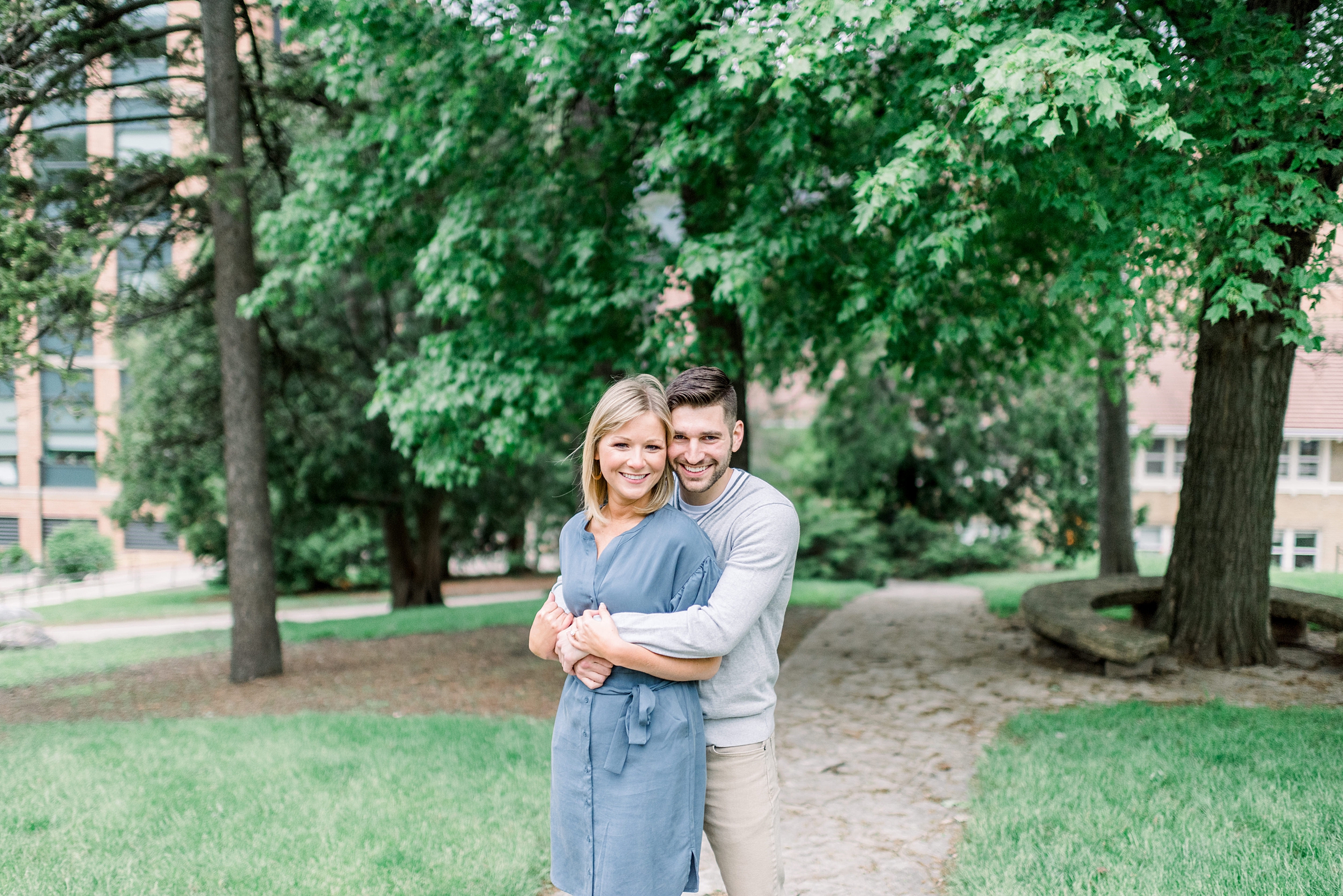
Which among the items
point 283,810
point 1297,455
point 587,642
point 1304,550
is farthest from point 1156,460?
point 587,642

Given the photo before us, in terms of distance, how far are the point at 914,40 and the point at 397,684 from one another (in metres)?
7.45

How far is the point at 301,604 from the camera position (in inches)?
998

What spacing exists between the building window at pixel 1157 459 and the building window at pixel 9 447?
29203mm

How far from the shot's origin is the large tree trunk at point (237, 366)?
8.91m

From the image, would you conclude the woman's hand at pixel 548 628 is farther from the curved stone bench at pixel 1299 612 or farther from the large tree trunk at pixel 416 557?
the large tree trunk at pixel 416 557

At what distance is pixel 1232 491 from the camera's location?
7.57m

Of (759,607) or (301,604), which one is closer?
(759,607)

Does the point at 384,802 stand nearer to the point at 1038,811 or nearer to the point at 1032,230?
the point at 1038,811

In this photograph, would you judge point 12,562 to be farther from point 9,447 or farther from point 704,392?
point 704,392

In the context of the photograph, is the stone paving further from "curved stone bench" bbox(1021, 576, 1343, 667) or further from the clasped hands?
the clasped hands

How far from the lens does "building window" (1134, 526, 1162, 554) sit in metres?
24.8

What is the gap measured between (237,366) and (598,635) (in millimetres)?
7956

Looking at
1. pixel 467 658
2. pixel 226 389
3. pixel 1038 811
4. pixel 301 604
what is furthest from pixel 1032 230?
pixel 301 604

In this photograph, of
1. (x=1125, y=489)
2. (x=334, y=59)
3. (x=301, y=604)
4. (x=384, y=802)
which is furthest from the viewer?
(x=301, y=604)
